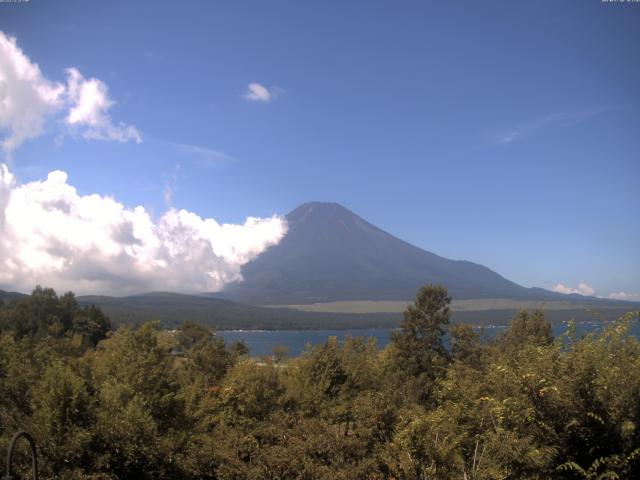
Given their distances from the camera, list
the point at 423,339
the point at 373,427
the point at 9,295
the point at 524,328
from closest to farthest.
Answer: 1. the point at 373,427
2. the point at 423,339
3. the point at 524,328
4. the point at 9,295

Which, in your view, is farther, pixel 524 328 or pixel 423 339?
Answer: pixel 524 328

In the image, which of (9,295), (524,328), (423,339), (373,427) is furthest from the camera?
(9,295)

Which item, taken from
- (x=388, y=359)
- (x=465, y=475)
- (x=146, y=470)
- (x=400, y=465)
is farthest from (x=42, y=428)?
(x=388, y=359)

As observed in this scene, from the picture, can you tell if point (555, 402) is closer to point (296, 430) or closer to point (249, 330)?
point (296, 430)

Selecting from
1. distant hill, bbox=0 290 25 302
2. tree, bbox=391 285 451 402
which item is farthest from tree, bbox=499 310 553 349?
distant hill, bbox=0 290 25 302

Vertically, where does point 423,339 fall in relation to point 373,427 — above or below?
below

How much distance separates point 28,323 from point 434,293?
157ft

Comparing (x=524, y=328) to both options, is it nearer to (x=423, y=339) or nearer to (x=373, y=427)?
(x=423, y=339)

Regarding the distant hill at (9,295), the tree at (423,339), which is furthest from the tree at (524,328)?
the distant hill at (9,295)

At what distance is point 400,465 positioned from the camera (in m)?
7.74

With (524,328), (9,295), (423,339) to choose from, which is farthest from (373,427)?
(9,295)

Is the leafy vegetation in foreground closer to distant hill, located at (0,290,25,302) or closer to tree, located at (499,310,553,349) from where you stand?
tree, located at (499,310,553,349)

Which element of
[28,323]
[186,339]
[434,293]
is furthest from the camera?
[28,323]

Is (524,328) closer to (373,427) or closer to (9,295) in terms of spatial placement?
(373,427)
